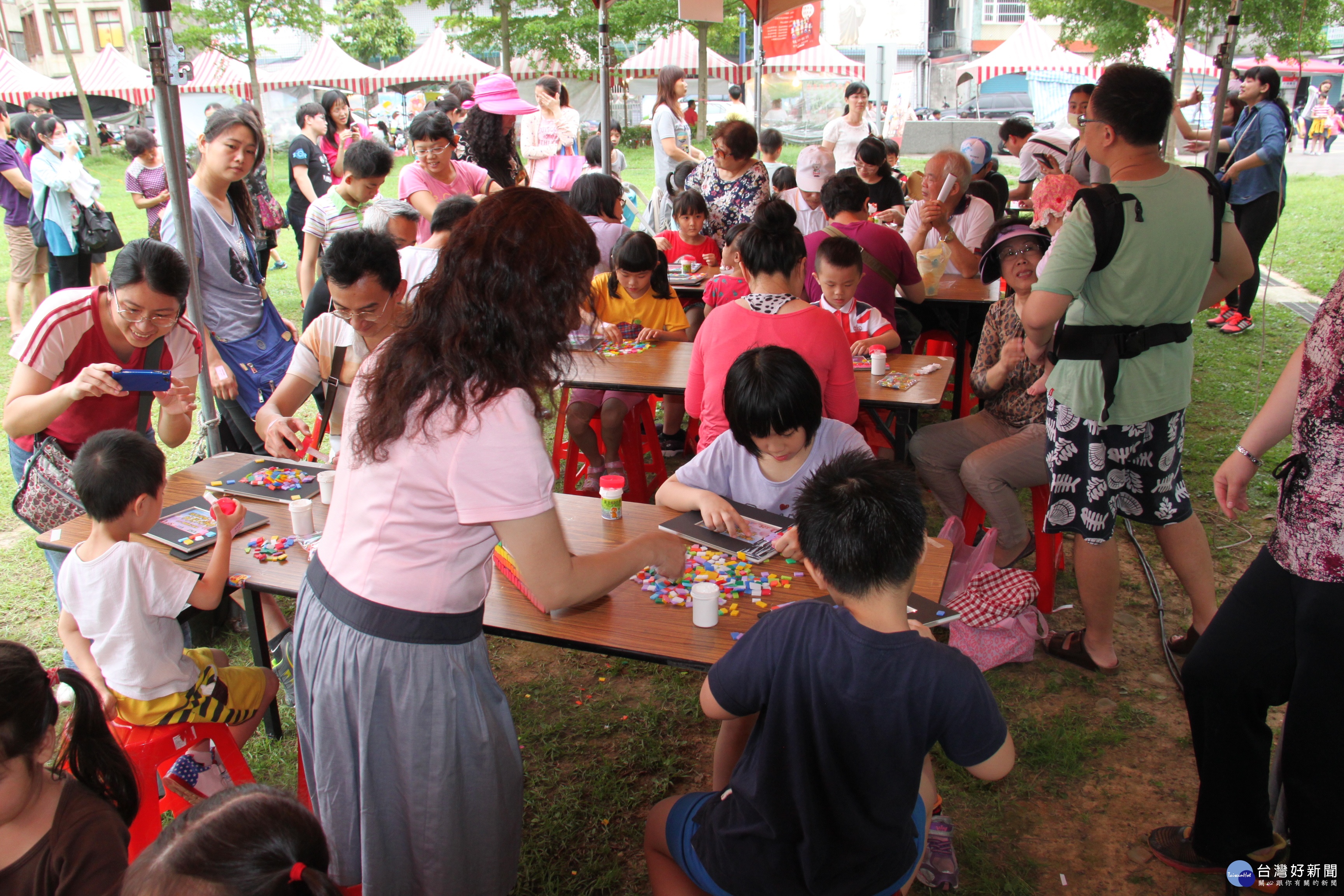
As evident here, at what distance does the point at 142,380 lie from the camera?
2.61 metres

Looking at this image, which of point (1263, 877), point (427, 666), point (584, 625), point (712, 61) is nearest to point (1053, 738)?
point (1263, 877)

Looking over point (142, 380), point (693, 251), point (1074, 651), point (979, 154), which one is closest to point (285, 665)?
point (142, 380)

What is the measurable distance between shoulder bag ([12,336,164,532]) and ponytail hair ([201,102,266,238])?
1.49 m

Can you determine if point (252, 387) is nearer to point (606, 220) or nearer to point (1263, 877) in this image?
point (606, 220)

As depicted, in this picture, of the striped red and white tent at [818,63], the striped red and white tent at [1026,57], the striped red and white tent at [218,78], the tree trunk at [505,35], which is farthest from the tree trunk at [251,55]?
the striped red and white tent at [1026,57]

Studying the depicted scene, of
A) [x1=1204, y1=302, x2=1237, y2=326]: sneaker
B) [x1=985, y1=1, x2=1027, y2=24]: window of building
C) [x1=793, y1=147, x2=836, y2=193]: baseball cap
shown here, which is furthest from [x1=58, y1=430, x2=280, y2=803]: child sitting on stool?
[x1=985, y1=1, x2=1027, y2=24]: window of building

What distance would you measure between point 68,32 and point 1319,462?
44743 millimetres

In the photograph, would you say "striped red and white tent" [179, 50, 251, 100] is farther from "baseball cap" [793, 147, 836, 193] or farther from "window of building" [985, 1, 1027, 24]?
"window of building" [985, 1, 1027, 24]

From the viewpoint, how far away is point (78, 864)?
4.77 ft

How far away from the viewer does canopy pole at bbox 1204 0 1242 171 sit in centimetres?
457

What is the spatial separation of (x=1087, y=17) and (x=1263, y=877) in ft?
53.9

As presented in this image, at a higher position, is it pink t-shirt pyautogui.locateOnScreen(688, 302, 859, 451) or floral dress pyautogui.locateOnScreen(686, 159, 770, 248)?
floral dress pyautogui.locateOnScreen(686, 159, 770, 248)

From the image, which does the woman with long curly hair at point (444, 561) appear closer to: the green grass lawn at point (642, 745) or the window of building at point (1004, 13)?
the green grass lawn at point (642, 745)

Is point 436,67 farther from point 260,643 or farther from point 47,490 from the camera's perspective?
point 260,643
